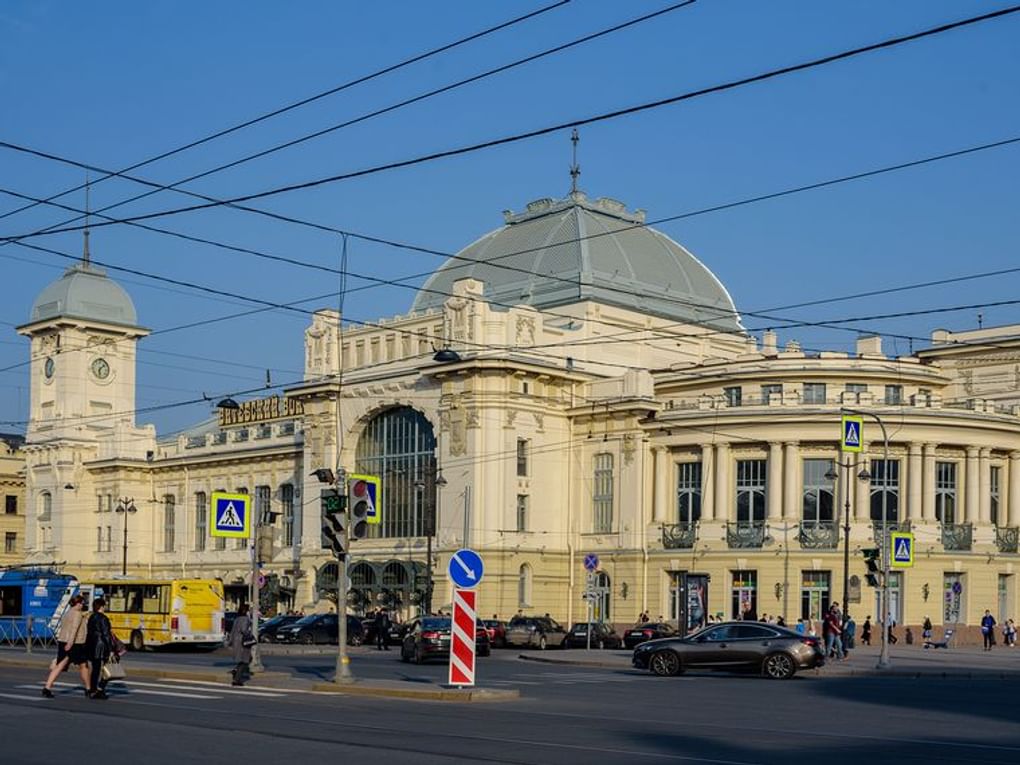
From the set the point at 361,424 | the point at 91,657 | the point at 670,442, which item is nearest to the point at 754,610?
the point at 670,442

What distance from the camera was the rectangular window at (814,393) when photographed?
68438 millimetres

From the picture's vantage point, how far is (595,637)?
A: 62.2 metres

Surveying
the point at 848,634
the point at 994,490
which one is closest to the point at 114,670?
the point at 848,634

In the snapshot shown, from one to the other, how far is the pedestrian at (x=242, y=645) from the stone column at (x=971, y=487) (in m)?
44.9

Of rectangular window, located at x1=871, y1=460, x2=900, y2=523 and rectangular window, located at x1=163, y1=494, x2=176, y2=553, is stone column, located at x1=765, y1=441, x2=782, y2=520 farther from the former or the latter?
rectangular window, located at x1=163, y1=494, x2=176, y2=553

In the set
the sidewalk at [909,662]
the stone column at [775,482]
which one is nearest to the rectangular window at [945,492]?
the stone column at [775,482]

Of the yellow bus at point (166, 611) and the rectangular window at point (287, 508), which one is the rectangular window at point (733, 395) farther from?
the rectangular window at point (287, 508)

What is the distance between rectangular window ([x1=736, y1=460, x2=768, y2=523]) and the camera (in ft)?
225

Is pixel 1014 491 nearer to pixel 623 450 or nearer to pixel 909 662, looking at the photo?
pixel 623 450

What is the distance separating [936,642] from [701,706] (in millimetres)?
40448

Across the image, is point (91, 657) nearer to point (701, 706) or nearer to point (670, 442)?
point (701, 706)

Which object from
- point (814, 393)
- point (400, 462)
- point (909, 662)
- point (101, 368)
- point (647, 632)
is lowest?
point (647, 632)

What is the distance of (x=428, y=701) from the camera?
26.4 m

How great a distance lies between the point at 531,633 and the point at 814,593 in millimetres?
13520
